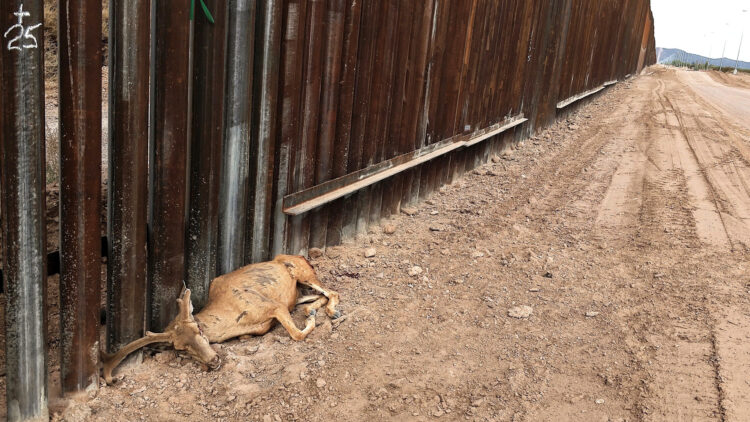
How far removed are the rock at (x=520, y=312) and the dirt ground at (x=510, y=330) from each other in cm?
3

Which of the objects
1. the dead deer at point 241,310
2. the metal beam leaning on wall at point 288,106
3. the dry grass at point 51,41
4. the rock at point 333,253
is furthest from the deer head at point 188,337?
the dry grass at point 51,41

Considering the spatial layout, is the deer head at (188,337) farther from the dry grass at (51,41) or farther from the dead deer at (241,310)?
the dry grass at (51,41)

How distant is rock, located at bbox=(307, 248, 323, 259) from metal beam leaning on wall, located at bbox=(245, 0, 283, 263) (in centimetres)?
72

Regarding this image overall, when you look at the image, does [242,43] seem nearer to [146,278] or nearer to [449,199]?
[146,278]

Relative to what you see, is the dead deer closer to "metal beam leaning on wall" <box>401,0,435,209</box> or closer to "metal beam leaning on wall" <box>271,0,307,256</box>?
"metal beam leaning on wall" <box>271,0,307,256</box>

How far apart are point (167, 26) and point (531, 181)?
228 inches

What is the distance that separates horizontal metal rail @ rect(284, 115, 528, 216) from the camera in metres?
4.59

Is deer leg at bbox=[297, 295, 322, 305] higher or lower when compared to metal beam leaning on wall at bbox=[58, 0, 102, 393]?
lower

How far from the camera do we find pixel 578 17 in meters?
13.2

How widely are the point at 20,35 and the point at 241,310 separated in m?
1.78

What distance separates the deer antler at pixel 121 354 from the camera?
3295mm

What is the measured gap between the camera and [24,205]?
2.74 m

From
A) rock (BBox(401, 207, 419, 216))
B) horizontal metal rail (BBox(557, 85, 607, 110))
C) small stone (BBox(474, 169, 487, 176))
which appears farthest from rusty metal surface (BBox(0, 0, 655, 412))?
horizontal metal rail (BBox(557, 85, 607, 110))

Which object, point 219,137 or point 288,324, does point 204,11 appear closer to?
point 219,137
